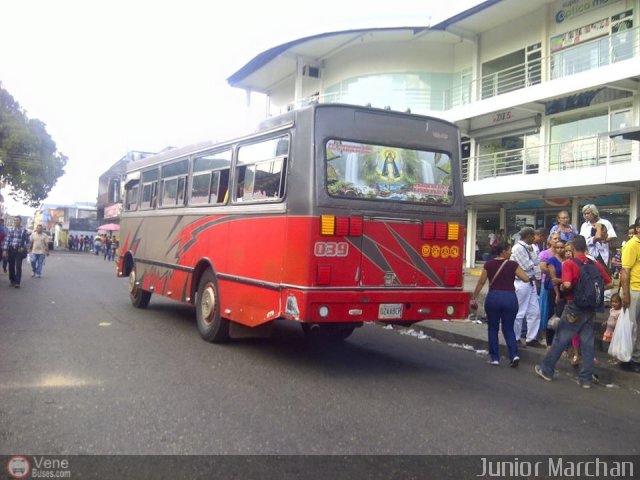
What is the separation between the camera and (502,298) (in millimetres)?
7512

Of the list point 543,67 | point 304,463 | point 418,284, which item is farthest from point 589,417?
point 543,67

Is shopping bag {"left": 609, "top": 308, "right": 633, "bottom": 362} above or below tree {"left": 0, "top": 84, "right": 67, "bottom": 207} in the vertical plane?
below

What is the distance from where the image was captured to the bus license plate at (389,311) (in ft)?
21.8

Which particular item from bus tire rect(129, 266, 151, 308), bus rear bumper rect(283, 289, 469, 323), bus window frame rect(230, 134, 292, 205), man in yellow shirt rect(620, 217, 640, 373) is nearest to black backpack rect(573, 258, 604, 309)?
man in yellow shirt rect(620, 217, 640, 373)

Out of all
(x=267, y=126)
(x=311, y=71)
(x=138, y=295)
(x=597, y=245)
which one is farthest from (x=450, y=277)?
(x=311, y=71)

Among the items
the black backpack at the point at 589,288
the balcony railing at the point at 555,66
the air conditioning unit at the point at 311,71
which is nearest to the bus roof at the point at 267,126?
the black backpack at the point at 589,288

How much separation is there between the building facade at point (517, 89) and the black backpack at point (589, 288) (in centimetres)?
958

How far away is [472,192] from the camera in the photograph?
2245cm

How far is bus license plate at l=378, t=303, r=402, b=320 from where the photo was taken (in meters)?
6.66

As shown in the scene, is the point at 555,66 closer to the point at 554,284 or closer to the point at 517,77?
the point at 517,77

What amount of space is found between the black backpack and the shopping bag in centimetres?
52

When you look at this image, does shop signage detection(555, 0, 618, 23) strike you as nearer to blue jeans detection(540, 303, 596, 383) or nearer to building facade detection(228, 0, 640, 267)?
building facade detection(228, 0, 640, 267)

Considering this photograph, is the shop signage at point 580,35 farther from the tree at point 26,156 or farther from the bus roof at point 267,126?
the tree at point 26,156

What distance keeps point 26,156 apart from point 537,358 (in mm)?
34730
